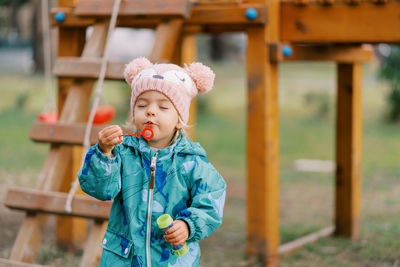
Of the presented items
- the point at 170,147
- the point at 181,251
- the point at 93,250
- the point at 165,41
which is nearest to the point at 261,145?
the point at 165,41

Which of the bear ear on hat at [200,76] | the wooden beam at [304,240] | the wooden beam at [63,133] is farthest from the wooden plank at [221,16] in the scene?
the wooden beam at [304,240]

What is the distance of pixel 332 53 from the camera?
4793 millimetres

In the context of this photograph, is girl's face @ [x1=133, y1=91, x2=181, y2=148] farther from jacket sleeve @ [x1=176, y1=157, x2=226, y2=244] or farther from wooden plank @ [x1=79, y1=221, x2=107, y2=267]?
wooden plank @ [x1=79, y1=221, x2=107, y2=267]

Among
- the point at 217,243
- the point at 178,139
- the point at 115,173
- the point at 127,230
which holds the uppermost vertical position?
the point at 178,139

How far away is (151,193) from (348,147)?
333 cm

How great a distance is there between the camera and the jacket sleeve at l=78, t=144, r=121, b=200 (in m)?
2.07

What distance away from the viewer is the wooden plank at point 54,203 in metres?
3.08

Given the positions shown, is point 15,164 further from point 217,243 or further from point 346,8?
point 346,8

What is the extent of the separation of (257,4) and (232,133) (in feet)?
27.6

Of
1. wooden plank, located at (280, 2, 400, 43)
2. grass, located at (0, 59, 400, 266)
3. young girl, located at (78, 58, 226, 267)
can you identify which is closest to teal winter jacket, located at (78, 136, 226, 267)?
young girl, located at (78, 58, 226, 267)

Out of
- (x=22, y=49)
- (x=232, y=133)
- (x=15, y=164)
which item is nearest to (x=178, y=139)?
(x=15, y=164)

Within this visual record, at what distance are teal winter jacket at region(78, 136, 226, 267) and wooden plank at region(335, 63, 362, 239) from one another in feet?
10.3

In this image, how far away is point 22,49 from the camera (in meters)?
20.4

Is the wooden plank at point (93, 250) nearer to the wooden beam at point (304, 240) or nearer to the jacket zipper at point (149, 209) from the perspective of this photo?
the jacket zipper at point (149, 209)
